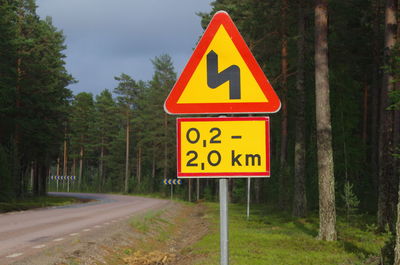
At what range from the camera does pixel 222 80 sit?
3.90m

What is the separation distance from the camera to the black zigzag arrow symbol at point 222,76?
3.87 m

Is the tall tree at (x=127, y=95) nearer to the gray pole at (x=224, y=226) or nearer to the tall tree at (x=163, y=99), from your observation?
the tall tree at (x=163, y=99)

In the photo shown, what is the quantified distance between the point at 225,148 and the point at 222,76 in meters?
0.60

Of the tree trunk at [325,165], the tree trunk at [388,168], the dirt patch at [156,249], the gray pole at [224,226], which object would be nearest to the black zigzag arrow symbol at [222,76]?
the gray pole at [224,226]

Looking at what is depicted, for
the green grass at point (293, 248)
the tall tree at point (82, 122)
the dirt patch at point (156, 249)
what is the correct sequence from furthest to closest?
the tall tree at point (82, 122), the dirt patch at point (156, 249), the green grass at point (293, 248)

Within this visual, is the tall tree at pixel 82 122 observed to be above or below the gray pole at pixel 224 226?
above

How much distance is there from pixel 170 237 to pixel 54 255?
24.9 ft

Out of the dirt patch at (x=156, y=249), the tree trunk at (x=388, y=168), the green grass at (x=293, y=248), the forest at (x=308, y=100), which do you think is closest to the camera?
the green grass at (x=293, y=248)

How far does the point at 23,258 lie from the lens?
940 cm

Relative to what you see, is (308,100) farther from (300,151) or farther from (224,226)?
(224,226)

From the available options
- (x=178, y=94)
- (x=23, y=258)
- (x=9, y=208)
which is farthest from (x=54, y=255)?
(x=9, y=208)

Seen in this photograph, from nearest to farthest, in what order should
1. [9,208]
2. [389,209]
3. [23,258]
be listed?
[23,258]
[389,209]
[9,208]

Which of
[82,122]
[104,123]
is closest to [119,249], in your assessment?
[104,123]

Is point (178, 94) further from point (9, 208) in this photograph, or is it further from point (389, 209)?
point (9, 208)
